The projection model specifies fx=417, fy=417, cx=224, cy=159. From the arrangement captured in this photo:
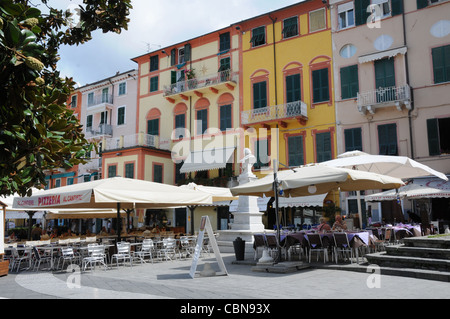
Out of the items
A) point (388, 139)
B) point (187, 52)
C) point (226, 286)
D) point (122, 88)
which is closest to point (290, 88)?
point (388, 139)

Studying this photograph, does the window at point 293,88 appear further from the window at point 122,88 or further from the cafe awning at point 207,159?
the window at point 122,88

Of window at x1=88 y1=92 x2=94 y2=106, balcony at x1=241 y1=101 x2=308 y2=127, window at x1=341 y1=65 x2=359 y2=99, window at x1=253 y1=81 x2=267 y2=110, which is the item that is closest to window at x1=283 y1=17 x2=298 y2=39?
window at x1=253 y1=81 x2=267 y2=110

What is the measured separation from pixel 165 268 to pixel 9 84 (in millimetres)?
8584

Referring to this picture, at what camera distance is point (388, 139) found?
19.7 m

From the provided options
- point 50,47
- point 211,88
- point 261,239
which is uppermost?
point 211,88

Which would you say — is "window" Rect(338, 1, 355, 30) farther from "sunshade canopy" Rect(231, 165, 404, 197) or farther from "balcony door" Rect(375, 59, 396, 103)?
"sunshade canopy" Rect(231, 165, 404, 197)

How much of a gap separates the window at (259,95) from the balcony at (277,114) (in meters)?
0.61

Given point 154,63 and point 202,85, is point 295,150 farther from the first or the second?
point 154,63

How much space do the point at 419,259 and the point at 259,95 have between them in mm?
16547

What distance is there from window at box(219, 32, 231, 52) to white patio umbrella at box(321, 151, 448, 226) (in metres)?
14.4

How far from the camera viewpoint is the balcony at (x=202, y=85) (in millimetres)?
25031

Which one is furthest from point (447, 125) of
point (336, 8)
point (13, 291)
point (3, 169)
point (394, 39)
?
point (3, 169)
